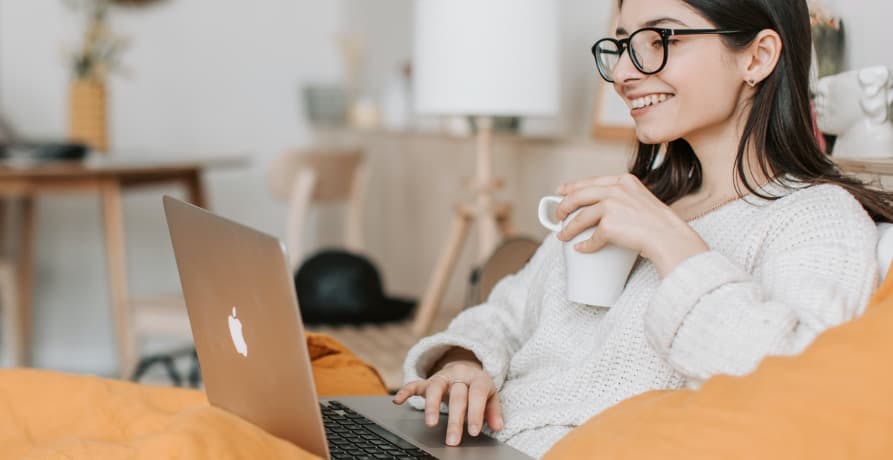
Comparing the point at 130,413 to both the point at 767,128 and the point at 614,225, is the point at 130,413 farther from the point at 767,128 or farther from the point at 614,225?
the point at 767,128

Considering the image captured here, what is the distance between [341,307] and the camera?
8.11ft

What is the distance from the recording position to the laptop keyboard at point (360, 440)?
102 cm

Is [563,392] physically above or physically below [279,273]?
below

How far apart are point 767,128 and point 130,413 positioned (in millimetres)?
754

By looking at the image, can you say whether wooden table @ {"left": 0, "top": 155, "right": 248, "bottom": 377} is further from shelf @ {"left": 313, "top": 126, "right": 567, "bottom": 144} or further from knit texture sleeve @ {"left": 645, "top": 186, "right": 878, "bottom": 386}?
knit texture sleeve @ {"left": 645, "top": 186, "right": 878, "bottom": 386}

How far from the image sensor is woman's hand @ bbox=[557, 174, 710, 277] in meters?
0.99

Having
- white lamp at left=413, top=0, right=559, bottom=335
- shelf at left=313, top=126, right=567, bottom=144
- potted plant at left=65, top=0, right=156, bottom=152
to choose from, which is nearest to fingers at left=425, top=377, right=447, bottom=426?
white lamp at left=413, top=0, right=559, bottom=335

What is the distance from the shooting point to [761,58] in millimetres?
1164

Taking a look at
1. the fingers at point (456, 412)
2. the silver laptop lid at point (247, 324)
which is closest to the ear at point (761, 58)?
the fingers at point (456, 412)

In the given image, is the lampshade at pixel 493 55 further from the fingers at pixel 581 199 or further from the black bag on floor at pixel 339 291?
the fingers at pixel 581 199

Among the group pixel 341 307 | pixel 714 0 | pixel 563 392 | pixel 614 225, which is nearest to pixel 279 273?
pixel 614 225

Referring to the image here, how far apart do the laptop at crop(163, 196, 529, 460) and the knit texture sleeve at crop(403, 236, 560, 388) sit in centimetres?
9

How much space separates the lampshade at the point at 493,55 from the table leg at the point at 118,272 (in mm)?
1325

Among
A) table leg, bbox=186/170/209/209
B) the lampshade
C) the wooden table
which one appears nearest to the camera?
the lampshade
